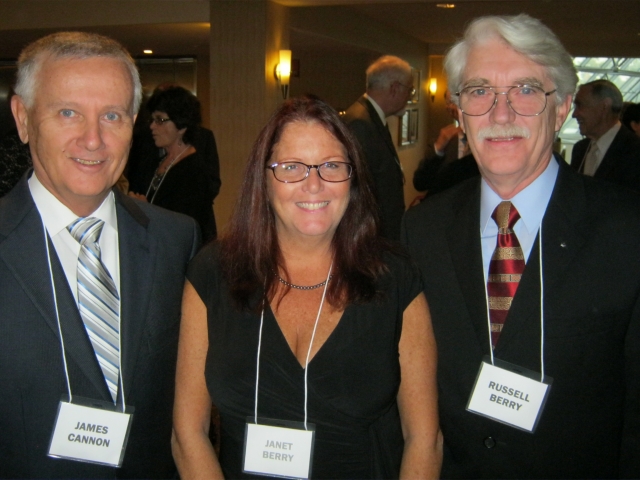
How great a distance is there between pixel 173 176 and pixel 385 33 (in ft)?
27.1

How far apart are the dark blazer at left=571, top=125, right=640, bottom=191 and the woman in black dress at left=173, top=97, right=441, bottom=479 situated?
2751mm

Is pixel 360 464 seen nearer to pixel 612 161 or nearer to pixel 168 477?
pixel 168 477

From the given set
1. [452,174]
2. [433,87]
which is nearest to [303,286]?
[452,174]

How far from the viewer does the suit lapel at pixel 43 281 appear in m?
1.51

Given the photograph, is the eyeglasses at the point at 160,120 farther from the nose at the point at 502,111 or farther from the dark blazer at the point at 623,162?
the dark blazer at the point at 623,162

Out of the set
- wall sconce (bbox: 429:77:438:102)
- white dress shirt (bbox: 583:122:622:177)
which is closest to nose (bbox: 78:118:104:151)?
white dress shirt (bbox: 583:122:622:177)

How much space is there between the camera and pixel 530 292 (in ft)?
5.26

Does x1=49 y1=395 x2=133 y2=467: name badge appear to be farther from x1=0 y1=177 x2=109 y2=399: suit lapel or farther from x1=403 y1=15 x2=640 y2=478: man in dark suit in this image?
x1=403 y1=15 x2=640 y2=478: man in dark suit

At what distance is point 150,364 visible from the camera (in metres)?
1.70

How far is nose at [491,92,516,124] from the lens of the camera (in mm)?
1662

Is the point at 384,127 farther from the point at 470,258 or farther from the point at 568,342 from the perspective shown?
the point at 568,342

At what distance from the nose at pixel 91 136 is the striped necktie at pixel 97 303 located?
Result: 205 millimetres

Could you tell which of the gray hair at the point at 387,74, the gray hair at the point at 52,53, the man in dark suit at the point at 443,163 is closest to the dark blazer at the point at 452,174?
the man in dark suit at the point at 443,163

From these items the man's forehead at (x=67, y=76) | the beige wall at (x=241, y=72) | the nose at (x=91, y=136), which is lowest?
the nose at (x=91, y=136)
